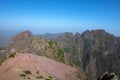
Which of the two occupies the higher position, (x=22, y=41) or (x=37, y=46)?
(x=22, y=41)

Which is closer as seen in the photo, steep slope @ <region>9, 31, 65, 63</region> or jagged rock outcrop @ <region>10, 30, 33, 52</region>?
steep slope @ <region>9, 31, 65, 63</region>

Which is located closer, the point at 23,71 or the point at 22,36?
the point at 23,71

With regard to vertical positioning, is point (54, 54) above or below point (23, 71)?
below

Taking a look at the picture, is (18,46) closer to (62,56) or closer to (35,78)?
(62,56)

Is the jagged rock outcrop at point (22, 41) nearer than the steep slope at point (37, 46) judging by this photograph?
No

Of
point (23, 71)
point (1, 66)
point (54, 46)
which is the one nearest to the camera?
point (23, 71)

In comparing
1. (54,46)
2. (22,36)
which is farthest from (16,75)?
(22,36)

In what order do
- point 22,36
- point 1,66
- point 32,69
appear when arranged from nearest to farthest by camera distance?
point 32,69
point 1,66
point 22,36

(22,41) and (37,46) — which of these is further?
(22,41)

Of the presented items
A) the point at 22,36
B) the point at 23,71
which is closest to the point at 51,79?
the point at 23,71
